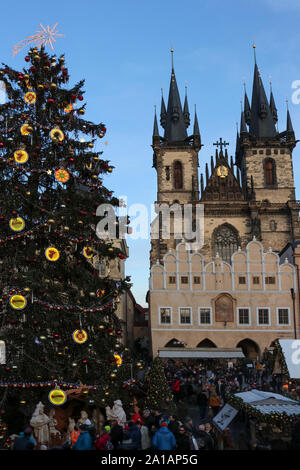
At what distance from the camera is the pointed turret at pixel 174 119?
58.0 meters

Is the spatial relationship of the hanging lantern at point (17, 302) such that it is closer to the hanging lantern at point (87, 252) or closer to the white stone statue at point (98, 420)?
the hanging lantern at point (87, 252)

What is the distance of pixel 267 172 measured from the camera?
55656mm

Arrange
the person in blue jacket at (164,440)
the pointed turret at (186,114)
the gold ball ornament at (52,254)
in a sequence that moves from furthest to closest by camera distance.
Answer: the pointed turret at (186,114) < the gold ball ornament at (52,254) < the person in blue jacket at (164,440)

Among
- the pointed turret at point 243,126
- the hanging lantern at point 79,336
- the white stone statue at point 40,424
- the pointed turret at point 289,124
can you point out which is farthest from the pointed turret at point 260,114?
the white stone statue at point 40,424

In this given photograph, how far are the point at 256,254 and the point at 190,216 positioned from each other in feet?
48.2

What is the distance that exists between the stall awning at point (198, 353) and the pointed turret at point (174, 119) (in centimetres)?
2991

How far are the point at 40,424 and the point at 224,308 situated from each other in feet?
89.4

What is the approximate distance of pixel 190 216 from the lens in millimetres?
52562

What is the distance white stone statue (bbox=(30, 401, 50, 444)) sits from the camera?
1120 centimetres

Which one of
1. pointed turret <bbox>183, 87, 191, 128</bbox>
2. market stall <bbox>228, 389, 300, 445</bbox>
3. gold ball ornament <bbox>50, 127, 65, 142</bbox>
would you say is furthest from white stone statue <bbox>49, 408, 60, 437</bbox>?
pointed turret <bbox>183, 87, 191, 128</bbox>

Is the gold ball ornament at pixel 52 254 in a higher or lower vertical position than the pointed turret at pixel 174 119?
lower

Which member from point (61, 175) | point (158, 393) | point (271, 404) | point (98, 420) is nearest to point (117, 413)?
point (98, 420)

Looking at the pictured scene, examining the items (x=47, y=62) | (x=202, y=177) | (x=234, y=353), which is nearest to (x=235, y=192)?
(x=202, y=177)

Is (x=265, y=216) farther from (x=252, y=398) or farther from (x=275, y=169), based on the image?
(x=252, y=398)
